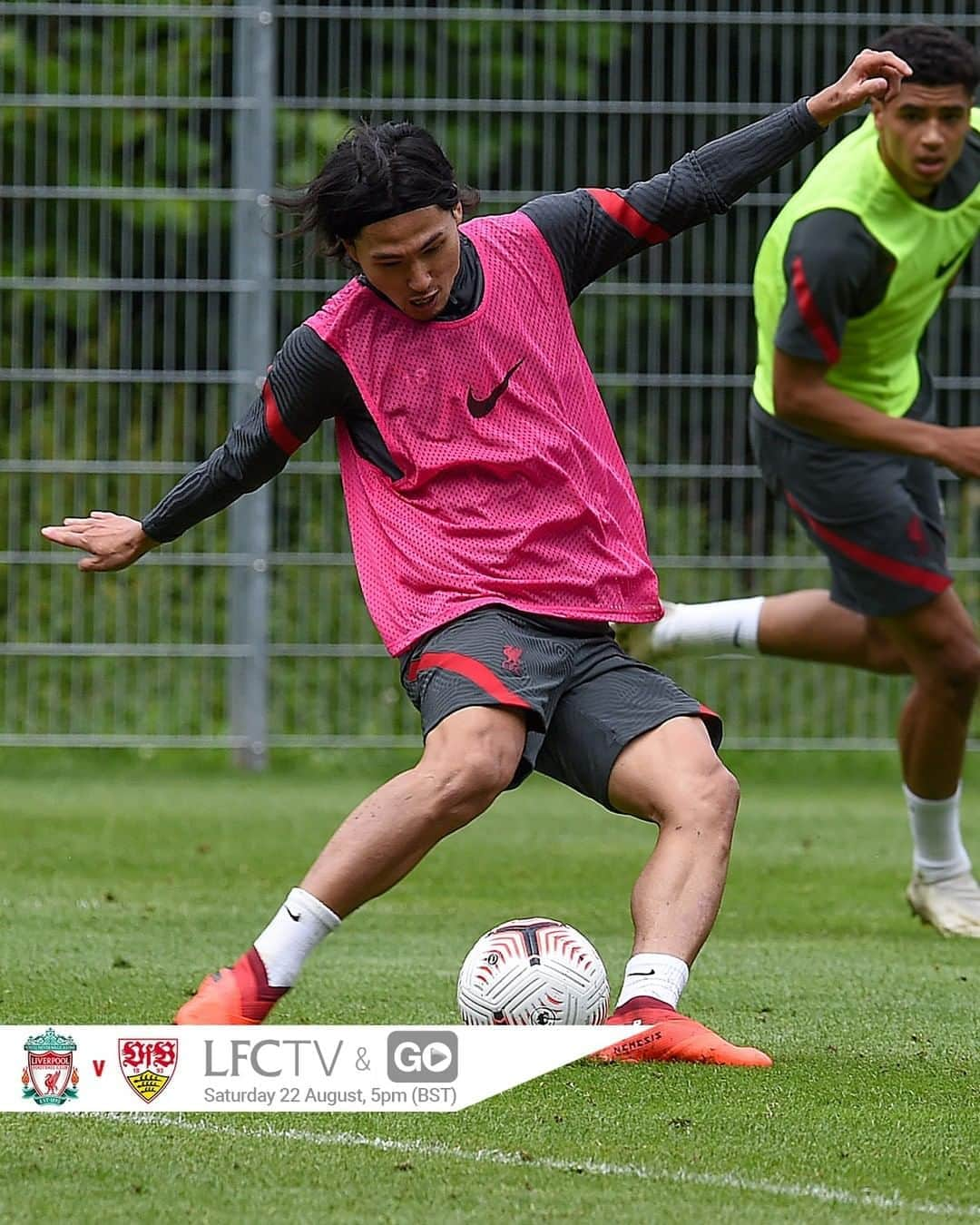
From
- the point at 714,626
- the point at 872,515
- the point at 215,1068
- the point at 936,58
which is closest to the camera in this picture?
the point at 215,1068

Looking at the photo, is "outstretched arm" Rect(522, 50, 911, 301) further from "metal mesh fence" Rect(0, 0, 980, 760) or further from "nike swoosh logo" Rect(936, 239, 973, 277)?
"metal mesh fence" Rect(0, 0, 980, 760)

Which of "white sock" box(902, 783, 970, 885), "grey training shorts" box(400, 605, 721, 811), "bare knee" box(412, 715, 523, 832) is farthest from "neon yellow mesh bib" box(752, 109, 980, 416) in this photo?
"bare knee" box(412, 715, 523, 832)

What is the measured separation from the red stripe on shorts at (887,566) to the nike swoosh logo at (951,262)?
751 millimetres

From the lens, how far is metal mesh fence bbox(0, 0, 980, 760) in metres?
10.7

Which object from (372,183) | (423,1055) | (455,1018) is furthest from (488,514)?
(423,1055)

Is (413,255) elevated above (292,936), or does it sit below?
above

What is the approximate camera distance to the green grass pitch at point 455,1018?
3055 millimetres

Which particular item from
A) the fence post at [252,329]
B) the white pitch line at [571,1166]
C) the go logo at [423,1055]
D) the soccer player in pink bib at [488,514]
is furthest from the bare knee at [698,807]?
the fence post at [252,329]

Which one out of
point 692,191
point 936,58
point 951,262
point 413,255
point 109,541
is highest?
point 936,58

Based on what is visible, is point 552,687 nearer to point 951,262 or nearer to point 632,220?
point 632,220

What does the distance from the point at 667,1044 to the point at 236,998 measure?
2.41 feet

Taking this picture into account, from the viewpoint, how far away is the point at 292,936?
4.09 meters

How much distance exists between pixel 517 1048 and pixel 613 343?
24.4 feet

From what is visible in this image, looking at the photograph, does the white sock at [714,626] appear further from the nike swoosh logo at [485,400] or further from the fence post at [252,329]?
the fence post at [252,329]
